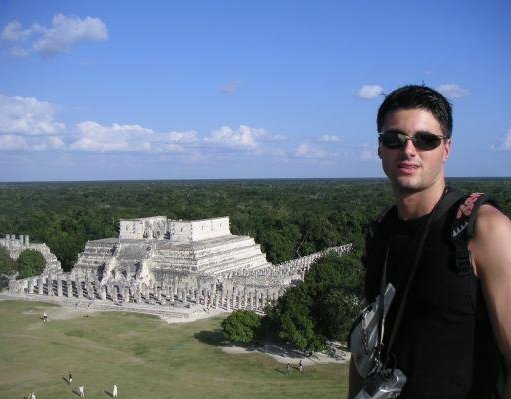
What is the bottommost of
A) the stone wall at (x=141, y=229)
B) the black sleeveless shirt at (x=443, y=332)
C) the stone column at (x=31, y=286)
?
the stone column at (x=31, y=286)

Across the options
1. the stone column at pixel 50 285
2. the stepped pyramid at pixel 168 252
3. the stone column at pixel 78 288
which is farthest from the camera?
the stepped pyramid at pixel 168 252

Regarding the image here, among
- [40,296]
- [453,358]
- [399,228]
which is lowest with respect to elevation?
[40,296]

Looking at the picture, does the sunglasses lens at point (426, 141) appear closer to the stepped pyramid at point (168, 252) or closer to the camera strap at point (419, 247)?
the camera strap at point (419, 247)

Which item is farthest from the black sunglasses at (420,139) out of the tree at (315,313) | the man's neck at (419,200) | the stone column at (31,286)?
the stone column at (31,286)

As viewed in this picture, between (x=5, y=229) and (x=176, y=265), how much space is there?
36060 mm

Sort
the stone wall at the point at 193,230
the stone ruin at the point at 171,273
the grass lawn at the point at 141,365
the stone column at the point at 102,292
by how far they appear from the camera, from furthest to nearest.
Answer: the stone wall at the point at 193,230 < the stone column at the point at 102,292 < the stone ruin at the point at 171,273 < the grass lawn at the point at 141,365

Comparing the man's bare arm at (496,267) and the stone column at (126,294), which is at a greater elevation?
the man's bare arm at (496,267)

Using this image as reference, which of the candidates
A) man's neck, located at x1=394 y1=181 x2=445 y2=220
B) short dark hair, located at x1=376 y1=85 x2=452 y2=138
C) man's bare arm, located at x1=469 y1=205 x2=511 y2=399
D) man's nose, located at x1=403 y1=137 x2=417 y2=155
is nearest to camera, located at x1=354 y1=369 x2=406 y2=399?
man's bare arm, located at x1=469 y1=205 x2=511 y2=399

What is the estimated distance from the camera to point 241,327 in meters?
26.5

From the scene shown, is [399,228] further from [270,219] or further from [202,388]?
[270,219]

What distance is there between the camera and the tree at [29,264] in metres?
43.9

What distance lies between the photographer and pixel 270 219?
205 feet

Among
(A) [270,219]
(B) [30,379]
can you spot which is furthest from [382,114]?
(A) [270,219]

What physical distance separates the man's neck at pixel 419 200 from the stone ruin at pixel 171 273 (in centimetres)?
3041
